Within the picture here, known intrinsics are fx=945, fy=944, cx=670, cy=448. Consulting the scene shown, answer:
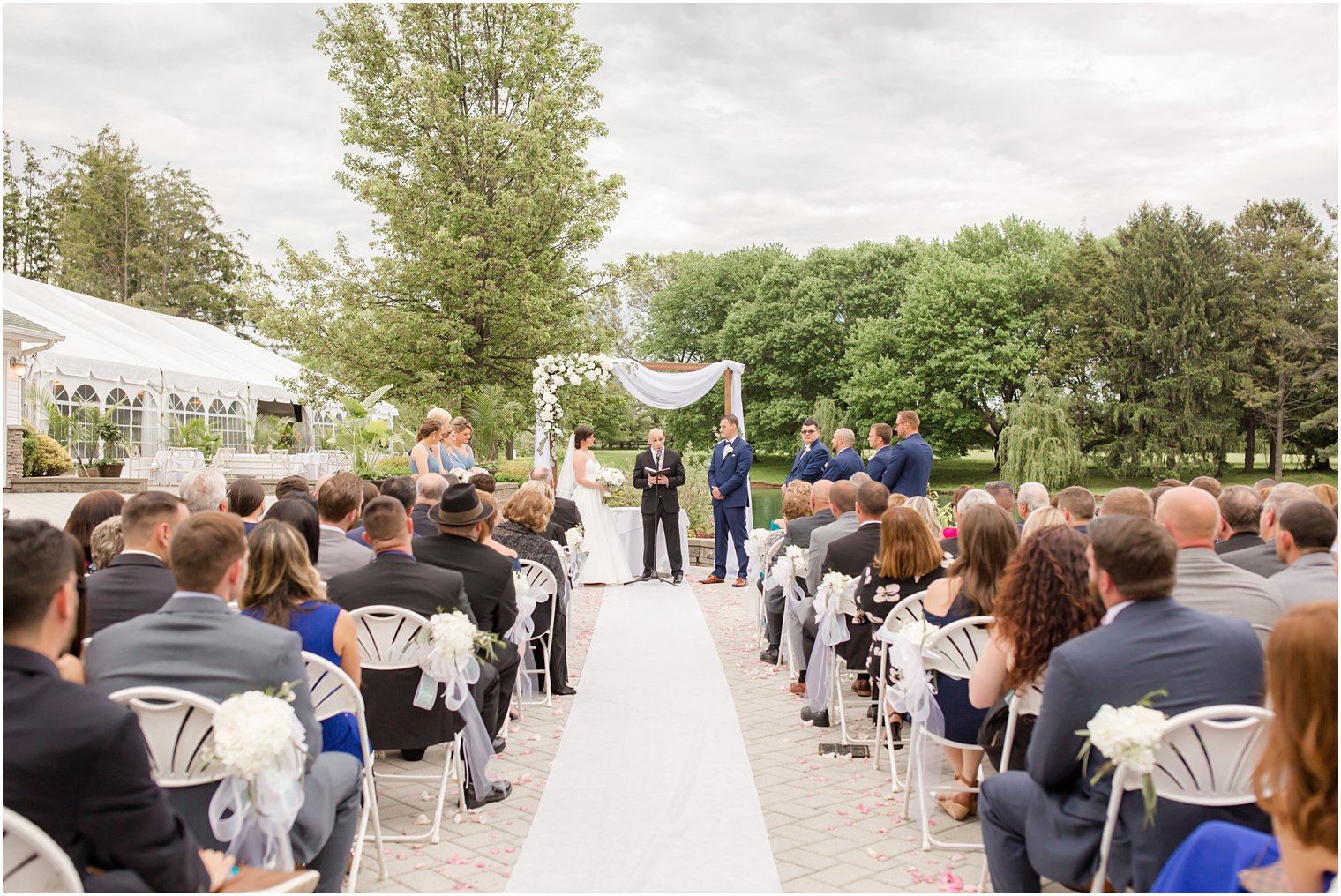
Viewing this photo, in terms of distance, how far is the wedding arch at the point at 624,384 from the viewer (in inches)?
529

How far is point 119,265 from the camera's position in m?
46.8

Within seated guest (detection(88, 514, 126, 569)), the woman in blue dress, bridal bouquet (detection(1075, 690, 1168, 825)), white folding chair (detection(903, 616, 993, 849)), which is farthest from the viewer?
the woman in blue dress

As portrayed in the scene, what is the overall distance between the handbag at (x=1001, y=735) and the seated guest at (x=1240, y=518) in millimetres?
1953

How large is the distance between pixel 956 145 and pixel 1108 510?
28.0 m

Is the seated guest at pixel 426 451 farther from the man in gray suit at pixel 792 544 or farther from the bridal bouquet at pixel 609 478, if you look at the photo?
the bridal bouquet at pixel 609 478

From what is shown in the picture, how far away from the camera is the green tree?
118 ft

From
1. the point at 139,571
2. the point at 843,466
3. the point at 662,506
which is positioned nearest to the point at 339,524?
the point at 139,571

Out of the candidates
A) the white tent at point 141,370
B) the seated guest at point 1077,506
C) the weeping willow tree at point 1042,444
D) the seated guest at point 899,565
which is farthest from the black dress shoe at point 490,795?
the weeping willow tree at point 1042,444

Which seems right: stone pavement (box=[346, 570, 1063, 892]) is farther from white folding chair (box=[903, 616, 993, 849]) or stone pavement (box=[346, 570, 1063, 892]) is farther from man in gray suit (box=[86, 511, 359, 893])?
man in gray suit (box=[86, 511, 359, 893])

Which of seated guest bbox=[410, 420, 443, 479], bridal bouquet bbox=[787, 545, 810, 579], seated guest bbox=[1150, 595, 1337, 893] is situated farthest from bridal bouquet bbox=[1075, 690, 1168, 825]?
seated guest bbox=[410, 420, 443, 479]

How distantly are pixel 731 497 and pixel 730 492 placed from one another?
0.09 m

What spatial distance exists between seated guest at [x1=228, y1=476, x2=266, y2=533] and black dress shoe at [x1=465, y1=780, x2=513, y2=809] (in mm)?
1816

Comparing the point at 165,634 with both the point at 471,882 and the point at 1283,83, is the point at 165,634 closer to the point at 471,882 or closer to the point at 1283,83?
the point at 471,882

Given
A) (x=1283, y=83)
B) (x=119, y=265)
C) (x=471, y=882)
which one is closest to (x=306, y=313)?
(x=471, y=882)
